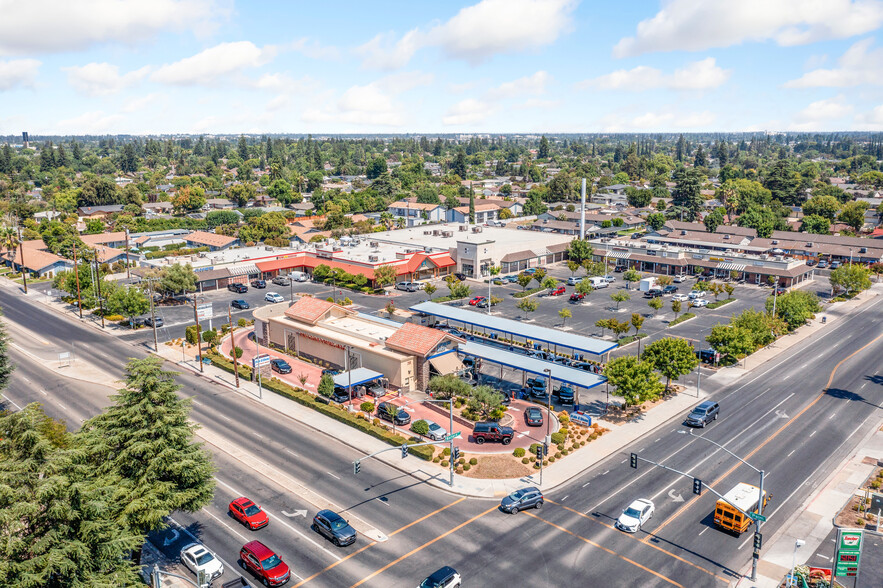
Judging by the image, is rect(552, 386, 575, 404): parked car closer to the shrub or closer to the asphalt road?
the asphalt road

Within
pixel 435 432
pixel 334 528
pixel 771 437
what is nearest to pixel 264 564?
pixel 334 528

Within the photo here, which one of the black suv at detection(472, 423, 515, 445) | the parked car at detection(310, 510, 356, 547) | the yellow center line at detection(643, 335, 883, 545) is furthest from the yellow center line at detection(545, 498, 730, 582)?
the parked car at detection(310, 510, 356, 547)

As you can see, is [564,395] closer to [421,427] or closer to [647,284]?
[421,427]

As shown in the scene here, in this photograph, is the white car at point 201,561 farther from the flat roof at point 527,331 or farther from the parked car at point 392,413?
the flat roof at point 527,331

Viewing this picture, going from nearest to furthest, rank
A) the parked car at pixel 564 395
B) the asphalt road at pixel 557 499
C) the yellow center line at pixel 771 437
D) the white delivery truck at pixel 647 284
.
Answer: the asphalt road at pixel 557 499 < the yellow center line at pixel 771 437 < the parked car at pixel 564 395 < the white delivery truck at pixel 647 284

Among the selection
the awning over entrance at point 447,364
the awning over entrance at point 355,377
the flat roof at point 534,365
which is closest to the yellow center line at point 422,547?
the flat roof at point 534,365

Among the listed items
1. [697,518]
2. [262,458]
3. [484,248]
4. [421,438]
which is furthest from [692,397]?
[484,248]

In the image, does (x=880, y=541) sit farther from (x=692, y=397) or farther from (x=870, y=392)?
(x=870, y=392)
